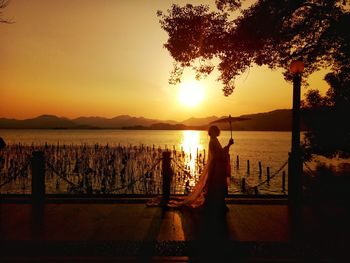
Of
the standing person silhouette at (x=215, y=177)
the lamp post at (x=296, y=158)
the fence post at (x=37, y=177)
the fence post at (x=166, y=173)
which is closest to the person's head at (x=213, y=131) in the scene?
the standing person silhouette at (x=215, y=177)

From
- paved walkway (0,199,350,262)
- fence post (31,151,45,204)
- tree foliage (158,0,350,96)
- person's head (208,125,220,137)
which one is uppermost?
tree foliage (158,0,350,96)

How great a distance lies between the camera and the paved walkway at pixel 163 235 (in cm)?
675

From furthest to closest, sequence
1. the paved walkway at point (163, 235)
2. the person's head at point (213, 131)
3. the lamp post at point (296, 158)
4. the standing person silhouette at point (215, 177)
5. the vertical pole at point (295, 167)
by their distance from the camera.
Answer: the lamp post at point (296, 158) → the vertical pole at point (295, 167) → the person's head at point (213, 131) → the standing person silhouette at point (215, 177) → the paved walkway at point (163, 235)

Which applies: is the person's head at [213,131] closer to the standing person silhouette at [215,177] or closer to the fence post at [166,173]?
the standing person silhouette at [215,177]

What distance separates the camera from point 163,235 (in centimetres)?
763

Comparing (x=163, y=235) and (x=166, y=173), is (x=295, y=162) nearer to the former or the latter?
(x=166, y=173)

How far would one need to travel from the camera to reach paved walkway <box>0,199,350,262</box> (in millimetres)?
6754

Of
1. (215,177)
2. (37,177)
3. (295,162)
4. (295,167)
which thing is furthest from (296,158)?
(37,177)

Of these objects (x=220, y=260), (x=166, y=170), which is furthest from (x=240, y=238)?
(x=166, y=170)

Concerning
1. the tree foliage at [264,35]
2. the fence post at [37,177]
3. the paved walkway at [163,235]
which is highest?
the tree foliage at [264,35]

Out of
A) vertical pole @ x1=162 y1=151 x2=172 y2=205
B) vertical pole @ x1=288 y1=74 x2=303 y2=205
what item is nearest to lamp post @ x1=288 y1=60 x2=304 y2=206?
vertical pole @ x1=288 y1=74 x2=303 y2=205

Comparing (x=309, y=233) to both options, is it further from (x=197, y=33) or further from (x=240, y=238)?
(x=197, y=33)

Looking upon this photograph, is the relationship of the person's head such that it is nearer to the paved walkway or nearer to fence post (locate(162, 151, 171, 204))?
fence post (locate(162, 151, 171, 204))

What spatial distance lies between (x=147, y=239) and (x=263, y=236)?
8.14 ft
